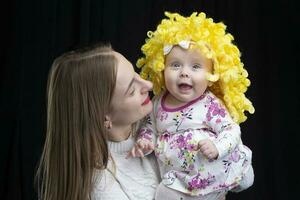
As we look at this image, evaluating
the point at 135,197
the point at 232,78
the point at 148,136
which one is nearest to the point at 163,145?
the point at 148,136

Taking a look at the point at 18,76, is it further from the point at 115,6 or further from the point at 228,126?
the point at 228,126

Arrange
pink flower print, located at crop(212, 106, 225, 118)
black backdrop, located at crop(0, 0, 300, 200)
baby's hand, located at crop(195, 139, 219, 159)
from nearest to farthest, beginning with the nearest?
1. baby's hand, located at crop(195, 139, 219, 159)
2. pink flower print, located at crop(212, 106, 225, 118)
3. black backdrop, located at crop(0, 0, 300, 200)

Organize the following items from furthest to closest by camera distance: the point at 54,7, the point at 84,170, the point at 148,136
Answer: the point at 54,7
the point at 148,136
the point at 84,170

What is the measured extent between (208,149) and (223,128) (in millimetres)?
118

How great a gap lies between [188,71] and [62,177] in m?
0.53

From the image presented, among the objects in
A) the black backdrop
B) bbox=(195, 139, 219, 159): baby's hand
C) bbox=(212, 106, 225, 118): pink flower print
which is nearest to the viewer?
bbox=(195, 139, 219, 159): baby's hand

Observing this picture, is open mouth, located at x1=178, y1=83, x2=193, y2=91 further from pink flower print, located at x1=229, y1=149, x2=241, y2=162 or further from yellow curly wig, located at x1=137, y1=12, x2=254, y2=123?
pink flower print, located at x1=229, y1=149, x2=241, y2=162

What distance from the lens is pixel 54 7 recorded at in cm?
288

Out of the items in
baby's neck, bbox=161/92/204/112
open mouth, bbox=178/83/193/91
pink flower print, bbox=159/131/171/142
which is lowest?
pink flower print, bbox=159/131/171/142

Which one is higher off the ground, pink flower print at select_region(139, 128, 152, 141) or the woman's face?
the woman's face

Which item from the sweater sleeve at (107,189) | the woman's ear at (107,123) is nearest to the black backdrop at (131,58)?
the woman's ear at (107,123)

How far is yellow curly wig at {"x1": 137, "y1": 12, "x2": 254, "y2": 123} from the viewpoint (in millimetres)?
1811

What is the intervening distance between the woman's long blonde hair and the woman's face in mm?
23

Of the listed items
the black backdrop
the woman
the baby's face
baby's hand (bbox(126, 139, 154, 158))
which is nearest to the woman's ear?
the woman
